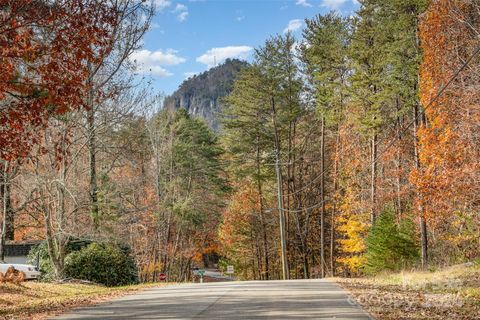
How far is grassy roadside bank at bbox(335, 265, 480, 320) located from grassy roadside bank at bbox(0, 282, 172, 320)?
23.6 ft

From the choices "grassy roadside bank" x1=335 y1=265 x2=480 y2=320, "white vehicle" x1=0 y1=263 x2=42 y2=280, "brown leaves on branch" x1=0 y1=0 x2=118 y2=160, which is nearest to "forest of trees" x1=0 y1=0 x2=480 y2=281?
"brown leaves on branch" x1=0 y1=0 x2=118 y2=160

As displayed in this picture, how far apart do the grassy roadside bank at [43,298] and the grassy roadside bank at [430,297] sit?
720cm

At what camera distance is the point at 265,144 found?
131 ft

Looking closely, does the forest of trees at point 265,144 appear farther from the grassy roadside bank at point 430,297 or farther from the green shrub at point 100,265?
the grassy roadside bank at point 430,297

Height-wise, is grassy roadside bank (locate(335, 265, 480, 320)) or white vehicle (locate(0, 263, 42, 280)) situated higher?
white vehicle (locate(0, 263, 42, 280))

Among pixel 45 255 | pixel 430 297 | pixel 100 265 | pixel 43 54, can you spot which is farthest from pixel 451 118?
pixel 45 255

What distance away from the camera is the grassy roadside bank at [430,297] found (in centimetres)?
971

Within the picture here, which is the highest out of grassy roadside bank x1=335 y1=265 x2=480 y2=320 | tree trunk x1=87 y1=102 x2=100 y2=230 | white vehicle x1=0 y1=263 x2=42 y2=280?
tree trunk x1=87 y1=102 x2=100 y2=230

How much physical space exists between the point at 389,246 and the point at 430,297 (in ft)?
32.9

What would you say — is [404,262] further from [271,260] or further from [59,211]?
[271,260]

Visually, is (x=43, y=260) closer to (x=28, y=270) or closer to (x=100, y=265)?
(x=28, y=270)

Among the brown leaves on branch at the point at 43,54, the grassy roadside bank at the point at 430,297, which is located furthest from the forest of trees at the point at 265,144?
the grassy roadside bank at the point at 430,297

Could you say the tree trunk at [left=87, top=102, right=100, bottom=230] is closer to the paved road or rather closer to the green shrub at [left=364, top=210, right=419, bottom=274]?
the paved road

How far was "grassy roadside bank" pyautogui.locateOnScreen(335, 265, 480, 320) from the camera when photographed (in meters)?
9.71
